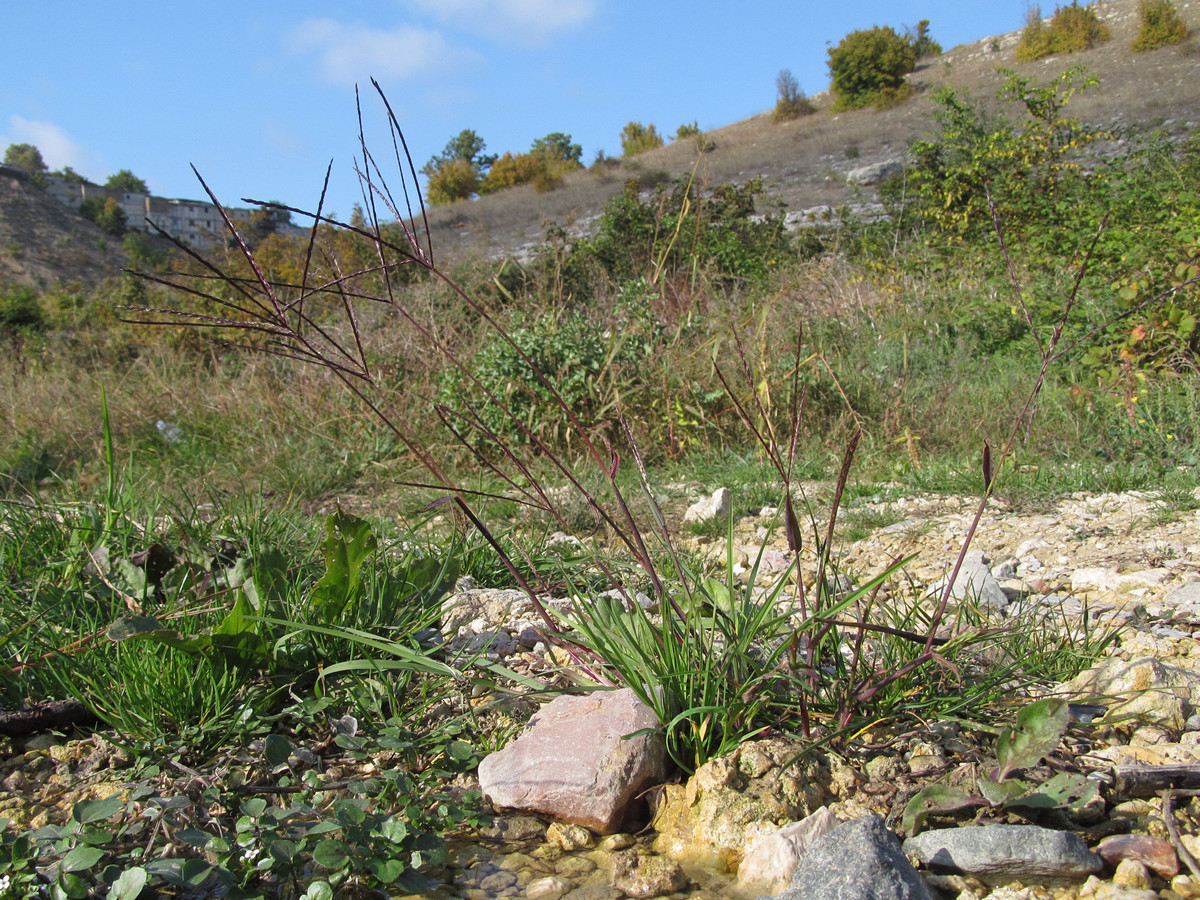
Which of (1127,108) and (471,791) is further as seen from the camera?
(1127,108)

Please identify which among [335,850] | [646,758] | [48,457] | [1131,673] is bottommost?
[1131,673]

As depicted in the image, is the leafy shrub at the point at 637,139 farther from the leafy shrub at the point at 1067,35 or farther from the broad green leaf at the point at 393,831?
the broad green leaf at the point at 393,831

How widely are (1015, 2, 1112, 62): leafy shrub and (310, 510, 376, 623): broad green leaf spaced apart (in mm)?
38499

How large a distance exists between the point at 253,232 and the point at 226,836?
12.4m

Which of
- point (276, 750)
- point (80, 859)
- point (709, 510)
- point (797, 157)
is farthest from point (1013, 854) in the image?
point (797, 157)

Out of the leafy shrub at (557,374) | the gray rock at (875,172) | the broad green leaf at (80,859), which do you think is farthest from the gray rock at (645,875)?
the gray rock at (875,172)

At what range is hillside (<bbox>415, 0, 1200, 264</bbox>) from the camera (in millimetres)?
20516

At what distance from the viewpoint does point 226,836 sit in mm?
1353

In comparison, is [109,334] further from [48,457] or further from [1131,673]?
[1131,673]

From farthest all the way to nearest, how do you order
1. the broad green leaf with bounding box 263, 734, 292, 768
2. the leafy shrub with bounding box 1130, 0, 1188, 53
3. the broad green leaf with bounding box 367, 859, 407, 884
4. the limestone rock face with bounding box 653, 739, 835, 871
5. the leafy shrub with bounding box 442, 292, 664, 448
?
1. the leafy shrub with bounding box 1130, 0, 1188, 53
2. the leafy shrub with bounding box 442, 292, 664, 448
3. the broad green leaf with bounding box 263, 734, 292, 768
4. the limestone rock face with bounding box 653, 739, 835, 871
5. the broad green leaf with bounding box 367, 859, 407, 884

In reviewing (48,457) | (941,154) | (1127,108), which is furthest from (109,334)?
(1127,108)

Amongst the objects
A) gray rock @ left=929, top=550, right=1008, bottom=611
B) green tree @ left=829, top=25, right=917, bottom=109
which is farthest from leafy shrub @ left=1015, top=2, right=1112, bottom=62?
gray rock @ left=929, top=550, right=1008, bottom=611

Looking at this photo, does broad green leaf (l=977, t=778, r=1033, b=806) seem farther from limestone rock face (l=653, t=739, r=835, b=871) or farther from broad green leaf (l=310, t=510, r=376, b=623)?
broad green leaf (l=310, t=510, r=376, b=623)

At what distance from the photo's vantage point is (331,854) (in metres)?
1.19
